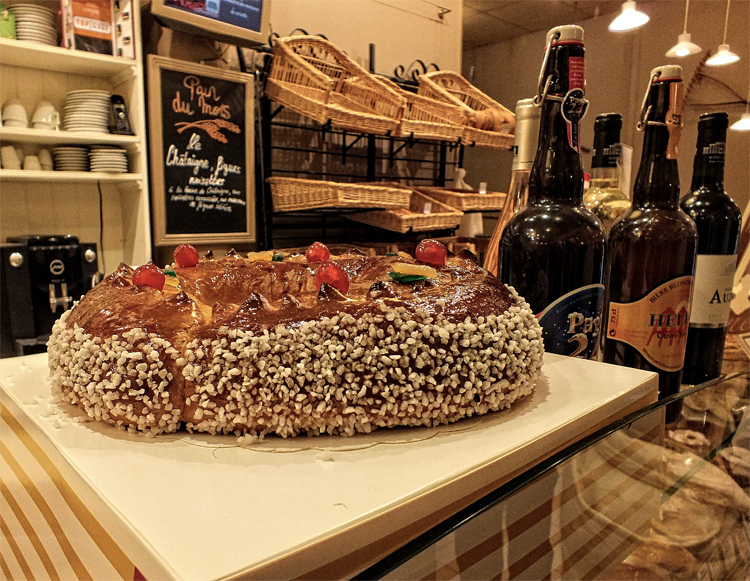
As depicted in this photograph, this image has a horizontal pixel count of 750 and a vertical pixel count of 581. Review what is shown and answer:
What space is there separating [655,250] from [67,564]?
0.87 metres

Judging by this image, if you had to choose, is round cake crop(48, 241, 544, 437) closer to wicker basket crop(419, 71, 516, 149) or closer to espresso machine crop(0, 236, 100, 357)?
espresso machine crop(0, 236, 100, 357)

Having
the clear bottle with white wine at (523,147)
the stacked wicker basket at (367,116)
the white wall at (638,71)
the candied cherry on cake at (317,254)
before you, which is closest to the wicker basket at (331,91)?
the stacked wicker basket at (367,116)

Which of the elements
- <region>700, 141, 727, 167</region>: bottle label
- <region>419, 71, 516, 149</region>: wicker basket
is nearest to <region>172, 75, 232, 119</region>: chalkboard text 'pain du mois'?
<region>419, 71, 516, 149</region>: wicker basket

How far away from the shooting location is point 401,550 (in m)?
0.33

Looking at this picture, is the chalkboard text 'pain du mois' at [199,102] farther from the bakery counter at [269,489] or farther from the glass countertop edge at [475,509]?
the glass countertop edge at [475,509]

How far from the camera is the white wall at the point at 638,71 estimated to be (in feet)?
14.3

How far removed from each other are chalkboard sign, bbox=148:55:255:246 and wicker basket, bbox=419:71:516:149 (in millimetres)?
1132

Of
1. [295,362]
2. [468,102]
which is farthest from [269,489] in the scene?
[468,102]

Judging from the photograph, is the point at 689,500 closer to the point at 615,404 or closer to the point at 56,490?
the point at 615,404

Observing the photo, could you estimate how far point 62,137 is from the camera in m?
2.09

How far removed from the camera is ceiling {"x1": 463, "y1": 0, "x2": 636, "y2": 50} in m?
4.63

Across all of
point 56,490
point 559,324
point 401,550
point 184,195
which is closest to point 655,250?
point 559,324

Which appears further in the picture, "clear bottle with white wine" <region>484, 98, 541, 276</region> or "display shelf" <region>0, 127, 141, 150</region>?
"display shelf" <region>0, 127, 141, 150</region>

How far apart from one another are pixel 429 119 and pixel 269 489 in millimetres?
2882
